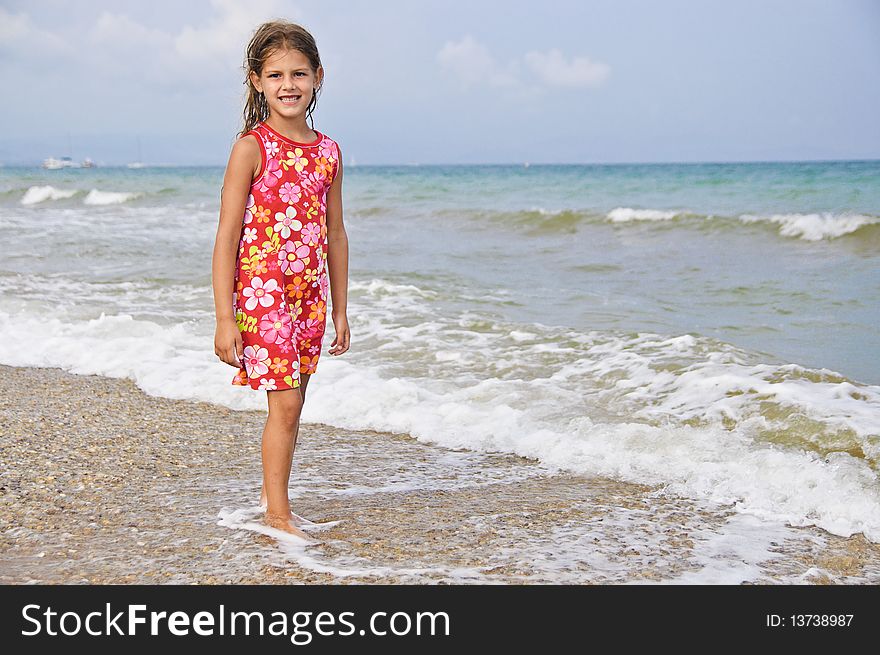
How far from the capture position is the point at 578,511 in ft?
11.8

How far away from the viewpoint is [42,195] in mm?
27375

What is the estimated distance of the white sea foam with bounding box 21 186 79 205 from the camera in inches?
1055

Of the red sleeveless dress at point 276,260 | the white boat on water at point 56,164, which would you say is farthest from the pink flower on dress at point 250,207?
the white boat on water at point 56,164

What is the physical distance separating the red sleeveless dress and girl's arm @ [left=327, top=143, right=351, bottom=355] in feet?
0.56

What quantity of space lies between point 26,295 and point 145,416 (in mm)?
4392

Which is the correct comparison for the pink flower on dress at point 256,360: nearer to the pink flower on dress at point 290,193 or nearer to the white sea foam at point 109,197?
the pink flower on dress at point 290,193

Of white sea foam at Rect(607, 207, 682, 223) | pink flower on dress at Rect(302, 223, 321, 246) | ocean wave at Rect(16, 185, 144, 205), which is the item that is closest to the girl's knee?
pink flower on dress at Rect(302, 223, 321, 246)

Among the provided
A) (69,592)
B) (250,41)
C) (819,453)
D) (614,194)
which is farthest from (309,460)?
(614,194)

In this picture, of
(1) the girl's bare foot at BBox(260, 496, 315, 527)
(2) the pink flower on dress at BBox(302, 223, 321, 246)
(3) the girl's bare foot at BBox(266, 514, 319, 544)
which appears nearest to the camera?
(2) the pink flower on dress at BBox(302, 223, 321, 246)

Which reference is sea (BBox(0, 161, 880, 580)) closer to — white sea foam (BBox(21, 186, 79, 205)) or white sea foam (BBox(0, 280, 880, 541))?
white sea foam (BBox(0, 280, 880, 541))

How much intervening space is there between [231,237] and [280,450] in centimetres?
73

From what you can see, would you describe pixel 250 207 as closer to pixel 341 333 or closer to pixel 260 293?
A: pixel 260 293

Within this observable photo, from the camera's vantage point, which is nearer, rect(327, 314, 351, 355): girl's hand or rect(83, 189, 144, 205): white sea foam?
rect(327, 314, 351, 355): girl's hand

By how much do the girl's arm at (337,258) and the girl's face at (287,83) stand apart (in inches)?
9.5
